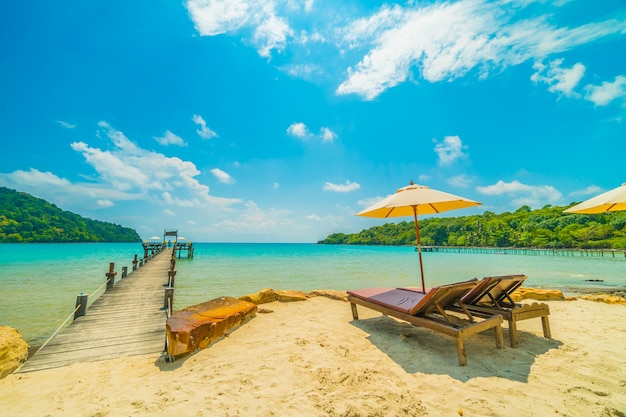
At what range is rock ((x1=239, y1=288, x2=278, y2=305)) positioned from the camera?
7746mm

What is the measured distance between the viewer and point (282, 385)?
3.12 m

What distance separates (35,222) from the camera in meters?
80.0

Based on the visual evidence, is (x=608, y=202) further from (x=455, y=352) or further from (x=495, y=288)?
(x=455, y=352)

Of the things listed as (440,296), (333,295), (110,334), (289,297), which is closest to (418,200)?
(440,296)

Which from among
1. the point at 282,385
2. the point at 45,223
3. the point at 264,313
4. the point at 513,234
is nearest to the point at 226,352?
the point at 282,385

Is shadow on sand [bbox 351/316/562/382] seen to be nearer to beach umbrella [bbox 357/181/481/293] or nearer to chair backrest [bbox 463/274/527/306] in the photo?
chair backrest [bbox 463/274/527/306]

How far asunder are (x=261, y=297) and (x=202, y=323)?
3.28 metres

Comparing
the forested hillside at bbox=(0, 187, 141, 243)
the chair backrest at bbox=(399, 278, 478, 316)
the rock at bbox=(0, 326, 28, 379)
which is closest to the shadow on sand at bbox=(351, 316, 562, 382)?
the chair backrest at bbox=(399, 278, 478, 316)

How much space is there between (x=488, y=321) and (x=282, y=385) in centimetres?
295

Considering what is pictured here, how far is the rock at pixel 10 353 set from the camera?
4.28 meters

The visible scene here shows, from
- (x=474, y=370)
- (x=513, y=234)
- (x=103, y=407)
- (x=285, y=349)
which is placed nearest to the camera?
(x=103, y=407)

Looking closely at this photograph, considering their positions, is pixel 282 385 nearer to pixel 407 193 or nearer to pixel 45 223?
pixel 407 193

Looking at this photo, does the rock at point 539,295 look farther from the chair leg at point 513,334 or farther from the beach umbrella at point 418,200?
the chair leg at point 513,334

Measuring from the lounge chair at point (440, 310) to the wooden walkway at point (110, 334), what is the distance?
4.51 metres
